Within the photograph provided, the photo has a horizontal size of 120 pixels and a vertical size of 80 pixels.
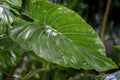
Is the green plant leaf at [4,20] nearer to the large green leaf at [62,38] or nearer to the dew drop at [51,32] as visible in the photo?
the large green leaf at [62,38]

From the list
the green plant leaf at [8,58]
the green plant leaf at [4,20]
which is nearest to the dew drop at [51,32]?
the green plant leaf at [4,20]

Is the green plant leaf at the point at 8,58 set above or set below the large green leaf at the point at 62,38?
below

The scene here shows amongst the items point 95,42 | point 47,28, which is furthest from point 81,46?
point 47,28

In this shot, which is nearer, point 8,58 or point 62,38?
point 62,38

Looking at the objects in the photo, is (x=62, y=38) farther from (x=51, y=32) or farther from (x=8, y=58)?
(x=8, y=58)

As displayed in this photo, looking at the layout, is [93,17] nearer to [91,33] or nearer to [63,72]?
[63,72]

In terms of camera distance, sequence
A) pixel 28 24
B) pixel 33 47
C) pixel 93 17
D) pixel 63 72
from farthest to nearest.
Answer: pixel 93 17, pixel 63 72, pixel 28 24, pixel 33 47

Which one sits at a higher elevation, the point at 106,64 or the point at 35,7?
the point at 35,7

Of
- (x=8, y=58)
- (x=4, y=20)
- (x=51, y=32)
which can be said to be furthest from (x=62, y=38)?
(x=8, y=58)

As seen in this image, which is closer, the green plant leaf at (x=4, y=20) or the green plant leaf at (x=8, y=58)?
the green plant leaf at (x=4, y=20)
